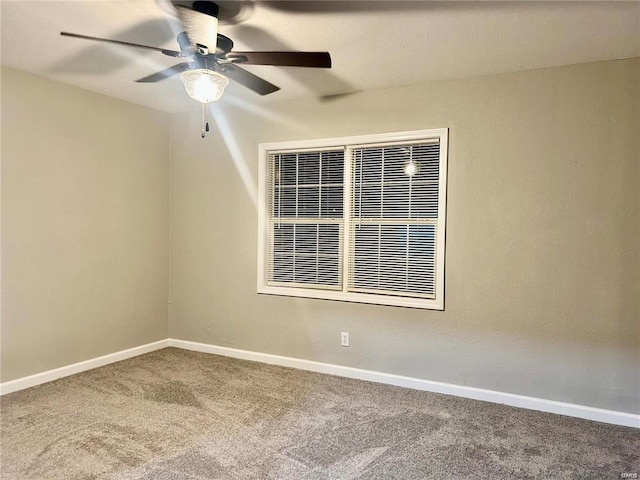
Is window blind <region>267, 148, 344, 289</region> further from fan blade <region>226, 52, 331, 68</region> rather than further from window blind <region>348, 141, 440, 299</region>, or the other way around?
fan blade <region>226, 52, 331, 68</region>

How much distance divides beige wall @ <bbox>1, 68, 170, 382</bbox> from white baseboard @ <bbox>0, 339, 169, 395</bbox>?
5cm

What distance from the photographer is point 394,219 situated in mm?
3734

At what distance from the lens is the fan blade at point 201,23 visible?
207 cm

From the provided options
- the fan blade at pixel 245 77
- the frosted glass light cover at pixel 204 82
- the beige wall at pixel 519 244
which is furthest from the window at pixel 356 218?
the frosted glass light cover at pixel 204 82

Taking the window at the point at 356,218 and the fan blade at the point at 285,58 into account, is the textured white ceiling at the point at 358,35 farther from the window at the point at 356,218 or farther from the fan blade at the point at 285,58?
the window at the point at 356,218

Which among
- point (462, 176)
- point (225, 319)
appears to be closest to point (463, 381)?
point (462, 176)

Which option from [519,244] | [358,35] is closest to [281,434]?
[519,244]

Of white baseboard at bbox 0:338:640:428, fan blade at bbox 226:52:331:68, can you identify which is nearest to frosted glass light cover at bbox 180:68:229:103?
fan blade at bbox 226:52:331:68

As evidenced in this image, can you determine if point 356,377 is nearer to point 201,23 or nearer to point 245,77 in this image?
point 245,77

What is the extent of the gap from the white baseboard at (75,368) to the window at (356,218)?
1.35m

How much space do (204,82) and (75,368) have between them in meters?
2.80

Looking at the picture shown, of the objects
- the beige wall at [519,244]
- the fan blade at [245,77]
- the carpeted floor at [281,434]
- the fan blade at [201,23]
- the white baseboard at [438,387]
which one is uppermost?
the fan blade at [201,23]

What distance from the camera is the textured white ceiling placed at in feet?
7.77

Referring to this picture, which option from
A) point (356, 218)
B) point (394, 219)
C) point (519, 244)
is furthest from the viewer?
point (356, 218)
